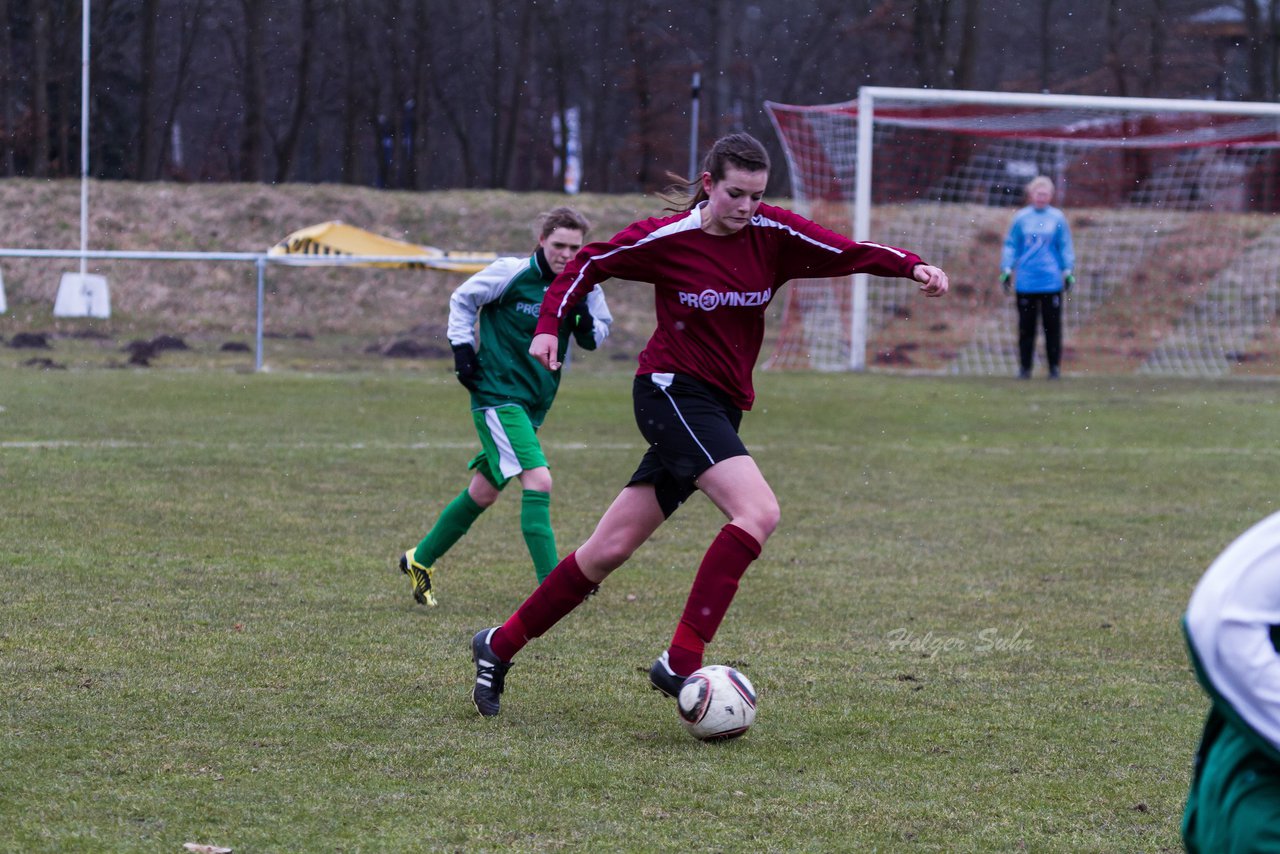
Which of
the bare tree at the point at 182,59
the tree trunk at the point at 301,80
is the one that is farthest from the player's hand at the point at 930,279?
the bare tree at the point at 182,59

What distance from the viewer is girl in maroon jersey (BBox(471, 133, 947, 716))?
4.20 meters

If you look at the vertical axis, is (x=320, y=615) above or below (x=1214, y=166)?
below

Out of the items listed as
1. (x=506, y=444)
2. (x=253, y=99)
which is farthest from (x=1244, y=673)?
(x=253, y=99)

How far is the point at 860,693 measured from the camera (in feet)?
14.9

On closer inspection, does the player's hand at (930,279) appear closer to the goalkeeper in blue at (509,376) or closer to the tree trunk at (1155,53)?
the goalkeeper in blue at (509,376)

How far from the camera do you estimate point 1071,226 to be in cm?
2277

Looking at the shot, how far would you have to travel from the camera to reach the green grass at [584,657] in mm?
3369

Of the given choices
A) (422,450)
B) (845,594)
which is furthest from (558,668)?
(422,450)

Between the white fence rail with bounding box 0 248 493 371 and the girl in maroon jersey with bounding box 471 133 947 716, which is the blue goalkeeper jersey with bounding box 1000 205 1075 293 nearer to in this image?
the white fence rail with bounding box 0 248 493 371

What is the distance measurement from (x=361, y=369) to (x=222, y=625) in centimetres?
1296

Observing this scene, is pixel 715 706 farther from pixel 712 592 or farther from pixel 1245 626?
pixel 1245 626

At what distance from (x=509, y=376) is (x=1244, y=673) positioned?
14.7 ft

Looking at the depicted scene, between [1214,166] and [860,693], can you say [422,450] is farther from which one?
[1214,166]

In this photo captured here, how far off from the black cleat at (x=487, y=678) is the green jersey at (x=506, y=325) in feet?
6.05
